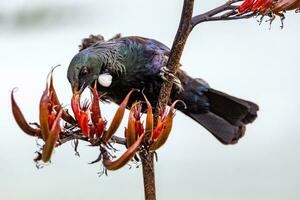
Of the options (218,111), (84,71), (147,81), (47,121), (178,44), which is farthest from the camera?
(218,111)

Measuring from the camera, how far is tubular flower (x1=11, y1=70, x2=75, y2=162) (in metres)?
0.96

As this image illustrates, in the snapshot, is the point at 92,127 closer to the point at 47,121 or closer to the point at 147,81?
the point at 47,121

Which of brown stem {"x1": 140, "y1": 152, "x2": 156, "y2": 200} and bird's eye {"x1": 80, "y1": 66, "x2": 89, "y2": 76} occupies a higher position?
brown stem {"x1": 140, "y1": 152, "x2": 156, "y2": 200}

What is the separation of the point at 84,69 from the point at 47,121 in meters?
1.06

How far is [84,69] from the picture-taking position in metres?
2.05

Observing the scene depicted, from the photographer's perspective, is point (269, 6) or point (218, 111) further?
point (218, 111)

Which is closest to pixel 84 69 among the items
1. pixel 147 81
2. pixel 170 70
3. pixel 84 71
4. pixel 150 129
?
pixel 84 71

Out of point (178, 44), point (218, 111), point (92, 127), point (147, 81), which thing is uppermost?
point (178, 44)

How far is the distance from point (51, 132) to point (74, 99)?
0.59 ft

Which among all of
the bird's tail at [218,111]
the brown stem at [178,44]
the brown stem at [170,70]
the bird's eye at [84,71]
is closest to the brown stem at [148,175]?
the brown stem at [170,70]

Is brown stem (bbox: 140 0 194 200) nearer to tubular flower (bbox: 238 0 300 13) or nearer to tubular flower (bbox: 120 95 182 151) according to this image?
tubular flower (bbox: 120 95 182 151)

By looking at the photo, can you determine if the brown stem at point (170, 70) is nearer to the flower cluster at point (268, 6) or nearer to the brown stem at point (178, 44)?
the brown stem at point (178, 44)

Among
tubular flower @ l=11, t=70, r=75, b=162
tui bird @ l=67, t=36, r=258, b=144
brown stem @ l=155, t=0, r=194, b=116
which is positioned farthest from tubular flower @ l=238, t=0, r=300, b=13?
tui bird @ l=67, t=36, r=258, b=144

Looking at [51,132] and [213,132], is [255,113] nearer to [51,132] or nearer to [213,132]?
[213,132]
